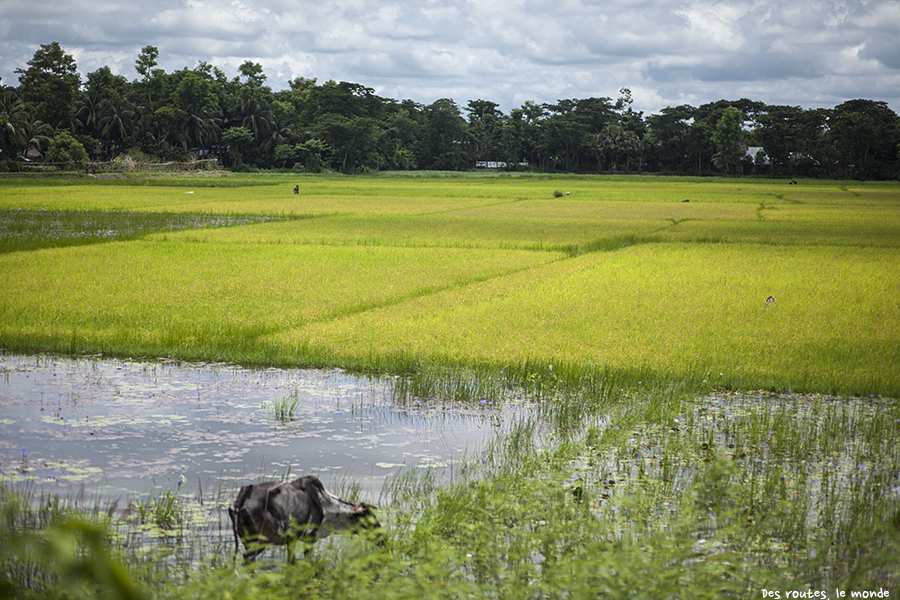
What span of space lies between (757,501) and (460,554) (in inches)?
73.0

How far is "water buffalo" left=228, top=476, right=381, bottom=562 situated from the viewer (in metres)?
3.56

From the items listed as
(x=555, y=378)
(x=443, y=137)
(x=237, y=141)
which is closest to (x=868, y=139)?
(x=443, y=137)

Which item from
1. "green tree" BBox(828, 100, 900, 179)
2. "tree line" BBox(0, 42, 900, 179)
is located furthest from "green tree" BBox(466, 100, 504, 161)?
"green tree" BBox(828, 100, 900, 179)

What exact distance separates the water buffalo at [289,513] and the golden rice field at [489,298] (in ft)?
13.7

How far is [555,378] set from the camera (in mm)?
7395

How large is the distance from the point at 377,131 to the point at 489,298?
72747 mm

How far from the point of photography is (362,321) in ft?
33.0

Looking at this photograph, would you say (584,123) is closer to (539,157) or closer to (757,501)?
(539,157)

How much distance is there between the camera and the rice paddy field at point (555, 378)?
10.7ft

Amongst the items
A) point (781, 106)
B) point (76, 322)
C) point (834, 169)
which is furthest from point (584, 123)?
point (76, 322)

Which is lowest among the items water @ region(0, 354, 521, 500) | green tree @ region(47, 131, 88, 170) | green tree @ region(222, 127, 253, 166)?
A: water @ region(0, 354, 521, 500)

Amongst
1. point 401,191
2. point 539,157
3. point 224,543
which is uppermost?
point 539,157

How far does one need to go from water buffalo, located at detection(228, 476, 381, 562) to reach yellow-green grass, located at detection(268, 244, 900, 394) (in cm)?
429

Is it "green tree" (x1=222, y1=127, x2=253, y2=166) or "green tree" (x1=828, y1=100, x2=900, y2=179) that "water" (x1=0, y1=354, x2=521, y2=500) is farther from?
"green tree" (x1=828, y1=100, x2=900, y2=179)
